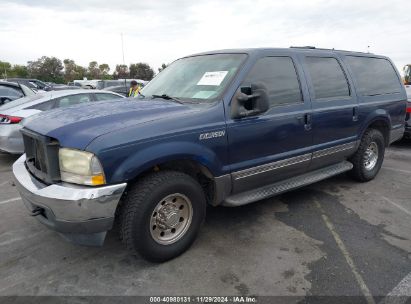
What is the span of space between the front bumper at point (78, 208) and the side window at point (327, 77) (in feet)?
9.00

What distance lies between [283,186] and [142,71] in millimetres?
57851

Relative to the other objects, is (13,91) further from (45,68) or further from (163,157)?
(45,68)

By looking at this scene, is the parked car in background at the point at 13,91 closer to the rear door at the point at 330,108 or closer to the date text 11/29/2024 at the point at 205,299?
the rear door at the point at 330,108

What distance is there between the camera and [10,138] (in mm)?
5875

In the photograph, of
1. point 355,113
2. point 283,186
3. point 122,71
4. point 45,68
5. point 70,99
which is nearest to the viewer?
point 283,186

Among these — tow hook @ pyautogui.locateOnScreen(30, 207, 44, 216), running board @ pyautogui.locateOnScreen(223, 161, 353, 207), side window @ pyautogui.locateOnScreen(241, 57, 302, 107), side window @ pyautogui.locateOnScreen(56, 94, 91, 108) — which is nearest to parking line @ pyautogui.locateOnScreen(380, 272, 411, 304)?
running board @ pyautogui.locateOnScreen(223, 161, 353, 207)

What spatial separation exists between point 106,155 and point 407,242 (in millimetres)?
3063

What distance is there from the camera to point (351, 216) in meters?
4.09

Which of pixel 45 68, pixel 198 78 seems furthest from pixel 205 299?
pixel 45 68

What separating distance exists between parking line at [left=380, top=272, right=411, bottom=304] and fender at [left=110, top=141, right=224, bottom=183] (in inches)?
67.5

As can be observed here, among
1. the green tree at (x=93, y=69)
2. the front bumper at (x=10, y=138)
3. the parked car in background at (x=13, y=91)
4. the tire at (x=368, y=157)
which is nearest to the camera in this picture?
the tire at (x=368, y=157)

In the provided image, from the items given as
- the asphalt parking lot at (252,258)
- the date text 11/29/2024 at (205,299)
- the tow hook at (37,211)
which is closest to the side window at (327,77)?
the asphalt parking lot at (252,258)

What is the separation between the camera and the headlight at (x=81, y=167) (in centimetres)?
253

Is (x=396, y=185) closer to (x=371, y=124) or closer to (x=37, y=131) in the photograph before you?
(x=371, y=124)
